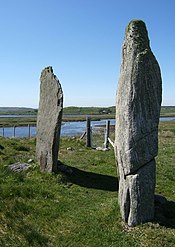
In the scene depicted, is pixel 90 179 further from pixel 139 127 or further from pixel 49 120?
pixel 139 127

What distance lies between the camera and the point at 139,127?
861 cm

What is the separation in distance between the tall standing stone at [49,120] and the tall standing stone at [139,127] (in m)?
5.68

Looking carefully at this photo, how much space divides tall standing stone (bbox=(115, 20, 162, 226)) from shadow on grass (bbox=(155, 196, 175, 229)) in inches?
11.6

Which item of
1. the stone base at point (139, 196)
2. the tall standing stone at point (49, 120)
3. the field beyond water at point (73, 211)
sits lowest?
the field beyond water at point (73, 211)

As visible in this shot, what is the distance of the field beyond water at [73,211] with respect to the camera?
8.13 meters

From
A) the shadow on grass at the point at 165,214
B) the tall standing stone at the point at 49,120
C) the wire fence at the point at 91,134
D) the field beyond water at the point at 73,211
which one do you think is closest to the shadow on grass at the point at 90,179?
the field beyond water at the point at 73,211

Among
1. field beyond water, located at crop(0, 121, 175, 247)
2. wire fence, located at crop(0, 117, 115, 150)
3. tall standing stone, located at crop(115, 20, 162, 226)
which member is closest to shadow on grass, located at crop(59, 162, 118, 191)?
field beyond water, located at crop(0, 121, 175, 247)

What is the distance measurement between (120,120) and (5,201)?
4228 millimetres

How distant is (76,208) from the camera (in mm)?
10359

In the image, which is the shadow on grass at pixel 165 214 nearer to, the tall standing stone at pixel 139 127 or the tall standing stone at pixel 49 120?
the tall standing stone at pixel 139 127

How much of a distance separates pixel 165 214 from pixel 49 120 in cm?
720

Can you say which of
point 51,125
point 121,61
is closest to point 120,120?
point 121,61

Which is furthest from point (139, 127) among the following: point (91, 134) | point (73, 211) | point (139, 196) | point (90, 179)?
point (91, 134)

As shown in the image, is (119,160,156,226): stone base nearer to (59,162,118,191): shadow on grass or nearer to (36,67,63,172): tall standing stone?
(59,162,118,191): shadow on grass
